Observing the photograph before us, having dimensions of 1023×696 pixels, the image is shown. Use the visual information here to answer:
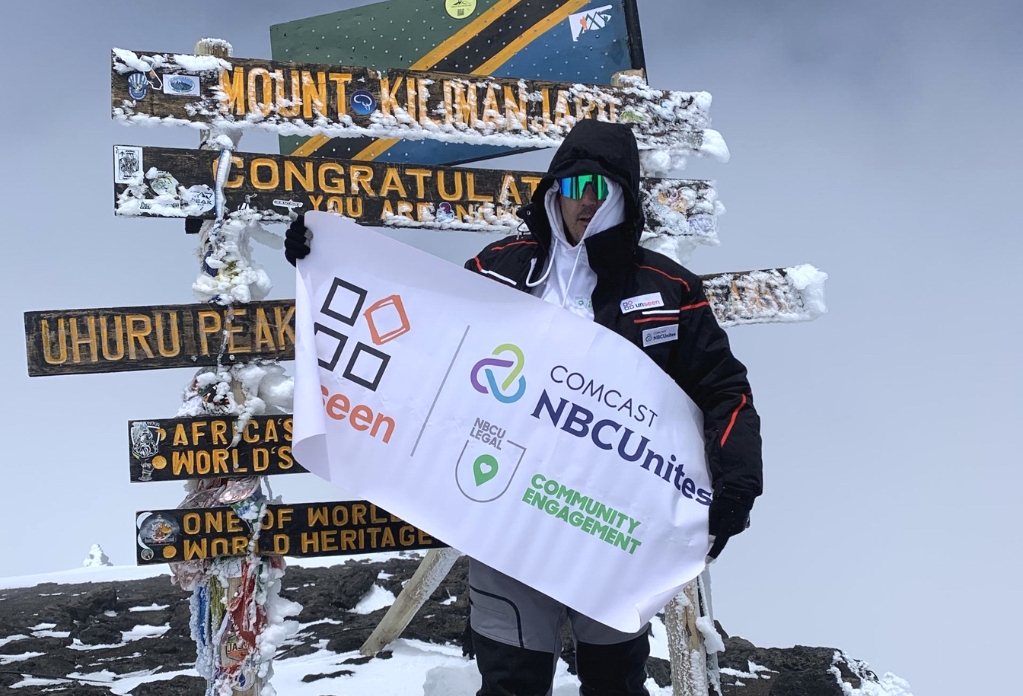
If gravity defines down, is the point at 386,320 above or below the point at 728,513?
above

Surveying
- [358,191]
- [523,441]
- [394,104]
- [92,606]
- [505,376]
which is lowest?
[92,606]

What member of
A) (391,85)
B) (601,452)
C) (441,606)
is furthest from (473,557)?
(441,606)

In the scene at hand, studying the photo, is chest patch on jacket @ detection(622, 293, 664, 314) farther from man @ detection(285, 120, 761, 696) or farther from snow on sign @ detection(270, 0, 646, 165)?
snow on sign @ detection(270, 0, 646, 165)

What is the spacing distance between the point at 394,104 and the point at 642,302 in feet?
7.00

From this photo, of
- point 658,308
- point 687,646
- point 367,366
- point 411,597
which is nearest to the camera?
point 658,308

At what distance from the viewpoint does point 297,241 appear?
9.95 feet

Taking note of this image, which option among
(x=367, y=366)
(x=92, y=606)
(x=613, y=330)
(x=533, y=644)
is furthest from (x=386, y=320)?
(x=92, y=606)

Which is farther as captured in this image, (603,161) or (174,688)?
(174,688)

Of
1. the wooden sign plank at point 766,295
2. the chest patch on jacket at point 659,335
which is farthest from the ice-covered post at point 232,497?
the wooden sign plank at point 766,295

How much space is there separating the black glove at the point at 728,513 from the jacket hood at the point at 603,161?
822 millimetres

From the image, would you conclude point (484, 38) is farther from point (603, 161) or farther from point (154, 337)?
point (603, 161)

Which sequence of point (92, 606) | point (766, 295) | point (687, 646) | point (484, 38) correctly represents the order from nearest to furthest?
point (687, 646) → point (766, 295) → point (484, 38) → point (92, 606)

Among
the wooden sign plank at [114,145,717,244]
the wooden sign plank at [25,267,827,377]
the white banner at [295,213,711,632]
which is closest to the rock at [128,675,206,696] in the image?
the wooden sign plank at [25,267,827,377]

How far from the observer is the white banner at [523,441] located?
265cm
